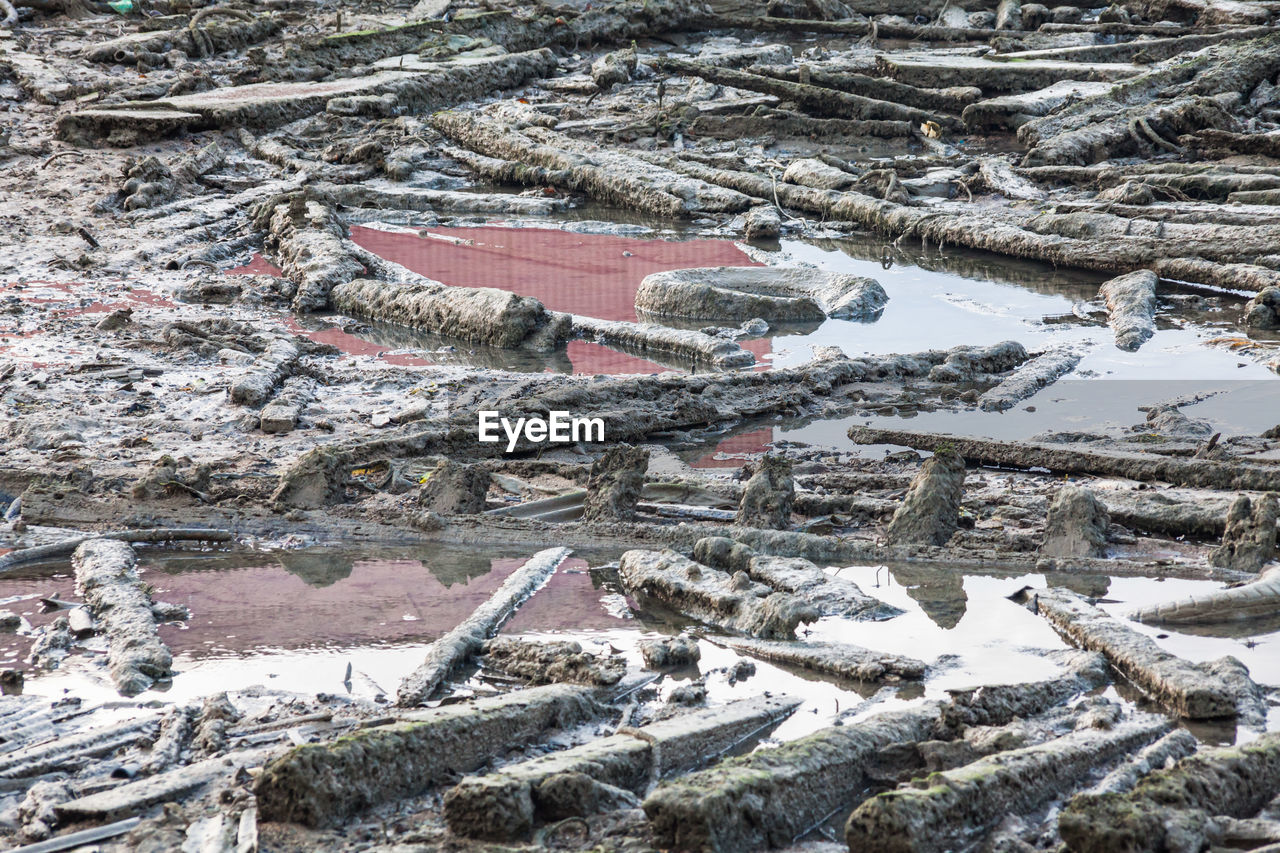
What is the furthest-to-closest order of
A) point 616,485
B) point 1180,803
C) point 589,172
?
point 589,172
point 616,485
point 1180,803

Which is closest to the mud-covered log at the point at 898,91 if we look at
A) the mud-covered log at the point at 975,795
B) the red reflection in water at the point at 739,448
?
the red reflection in water at the point at 739,448

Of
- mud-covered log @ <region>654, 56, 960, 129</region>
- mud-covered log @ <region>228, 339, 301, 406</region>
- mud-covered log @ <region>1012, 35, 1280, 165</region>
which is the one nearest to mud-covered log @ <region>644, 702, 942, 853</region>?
mud-covered log @ <region>228, 339, 301, 406</region>

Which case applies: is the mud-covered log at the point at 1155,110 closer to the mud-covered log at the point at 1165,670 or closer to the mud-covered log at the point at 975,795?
the mud-covered log at the point at 1165,670

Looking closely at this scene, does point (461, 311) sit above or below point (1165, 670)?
below

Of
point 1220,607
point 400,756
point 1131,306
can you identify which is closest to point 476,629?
point 400,756

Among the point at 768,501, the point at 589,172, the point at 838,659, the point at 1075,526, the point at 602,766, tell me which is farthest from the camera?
the point at 589,172

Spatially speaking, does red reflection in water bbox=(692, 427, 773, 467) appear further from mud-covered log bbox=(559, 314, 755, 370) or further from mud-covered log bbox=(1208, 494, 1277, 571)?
mud-covered log bbox=(1208, 494, 1277, 571)

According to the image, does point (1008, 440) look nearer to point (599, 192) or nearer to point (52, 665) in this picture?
point (52, 665)

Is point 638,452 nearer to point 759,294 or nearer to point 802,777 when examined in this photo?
point 802,777
